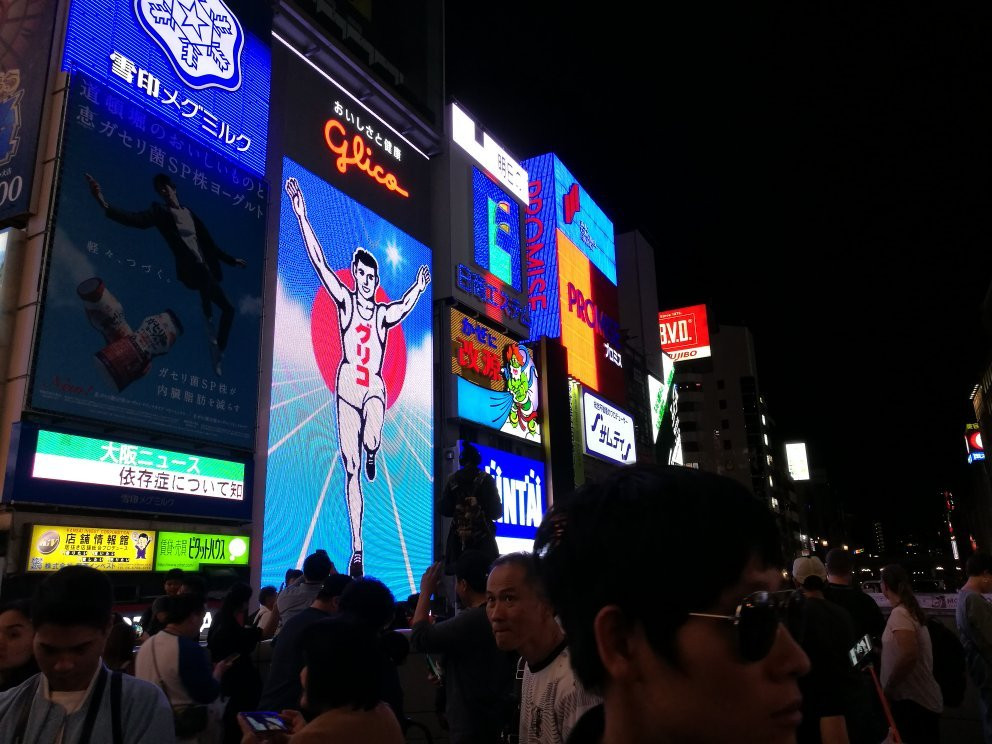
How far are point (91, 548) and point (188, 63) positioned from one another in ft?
29.7

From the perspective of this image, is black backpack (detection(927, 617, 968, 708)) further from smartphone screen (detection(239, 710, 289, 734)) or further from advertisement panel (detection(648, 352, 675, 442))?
advertisement panel (detection(648, 352, 675, 442))

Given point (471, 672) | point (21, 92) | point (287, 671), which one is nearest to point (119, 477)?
point (21, 92)

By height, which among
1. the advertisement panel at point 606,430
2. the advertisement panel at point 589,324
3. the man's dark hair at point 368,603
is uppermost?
the advertisement panel at point 589,324

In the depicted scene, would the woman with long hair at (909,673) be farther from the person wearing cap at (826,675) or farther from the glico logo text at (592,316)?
the glico logo text at (592,316)

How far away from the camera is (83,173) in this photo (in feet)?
37.1

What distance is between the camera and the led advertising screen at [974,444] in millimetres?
55059

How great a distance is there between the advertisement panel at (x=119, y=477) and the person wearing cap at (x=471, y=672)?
853 cm

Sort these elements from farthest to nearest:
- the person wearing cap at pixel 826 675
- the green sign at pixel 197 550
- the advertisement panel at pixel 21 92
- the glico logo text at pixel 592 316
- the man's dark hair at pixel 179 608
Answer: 1. the glico logo text at pixel 592 316
2. the green sign at pixel 197 550
3. the advertisement panel at pixel 21 92
4. the man's dark hair at pixel 179 608
5. the person wearing cap at pixel 826 675

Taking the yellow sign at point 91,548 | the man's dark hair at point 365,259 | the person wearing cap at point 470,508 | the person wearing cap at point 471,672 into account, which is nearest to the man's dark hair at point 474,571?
the person wearing cap at point 471,672

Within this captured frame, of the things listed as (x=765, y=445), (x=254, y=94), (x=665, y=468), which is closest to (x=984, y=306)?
(x=765, y=445)

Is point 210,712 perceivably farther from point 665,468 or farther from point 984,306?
point 984,306

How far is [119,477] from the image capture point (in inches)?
440

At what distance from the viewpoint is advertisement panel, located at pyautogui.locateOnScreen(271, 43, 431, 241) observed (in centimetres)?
1675

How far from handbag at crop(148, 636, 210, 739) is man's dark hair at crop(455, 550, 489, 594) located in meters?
1.58
